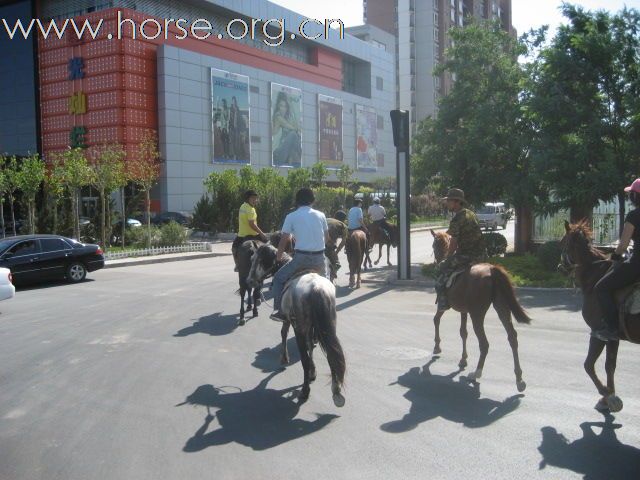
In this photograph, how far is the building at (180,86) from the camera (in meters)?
48.9

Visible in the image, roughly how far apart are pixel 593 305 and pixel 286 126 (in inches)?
2261

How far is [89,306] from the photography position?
13.1 m

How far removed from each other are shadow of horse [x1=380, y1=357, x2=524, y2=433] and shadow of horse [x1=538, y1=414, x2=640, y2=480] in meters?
0.62

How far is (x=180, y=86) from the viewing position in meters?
51.1

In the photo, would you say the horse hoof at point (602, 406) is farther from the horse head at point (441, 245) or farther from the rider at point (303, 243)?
the rider at point (303, 243)

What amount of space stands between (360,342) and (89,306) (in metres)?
6.67

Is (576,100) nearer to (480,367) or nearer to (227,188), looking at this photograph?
(480,367)

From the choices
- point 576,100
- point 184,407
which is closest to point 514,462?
point 184,407

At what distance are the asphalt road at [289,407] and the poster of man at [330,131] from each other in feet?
190

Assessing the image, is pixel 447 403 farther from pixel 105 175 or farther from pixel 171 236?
pixel 171 236

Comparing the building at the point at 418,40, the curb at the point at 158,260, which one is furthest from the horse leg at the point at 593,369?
the building at the point at 418,40

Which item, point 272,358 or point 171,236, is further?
point 171,236

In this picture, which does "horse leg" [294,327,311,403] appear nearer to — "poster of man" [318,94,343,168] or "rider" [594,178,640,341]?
"rider" [594,178,640,341]

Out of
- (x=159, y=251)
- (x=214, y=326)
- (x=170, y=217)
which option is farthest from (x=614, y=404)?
(x=170, y=217)
